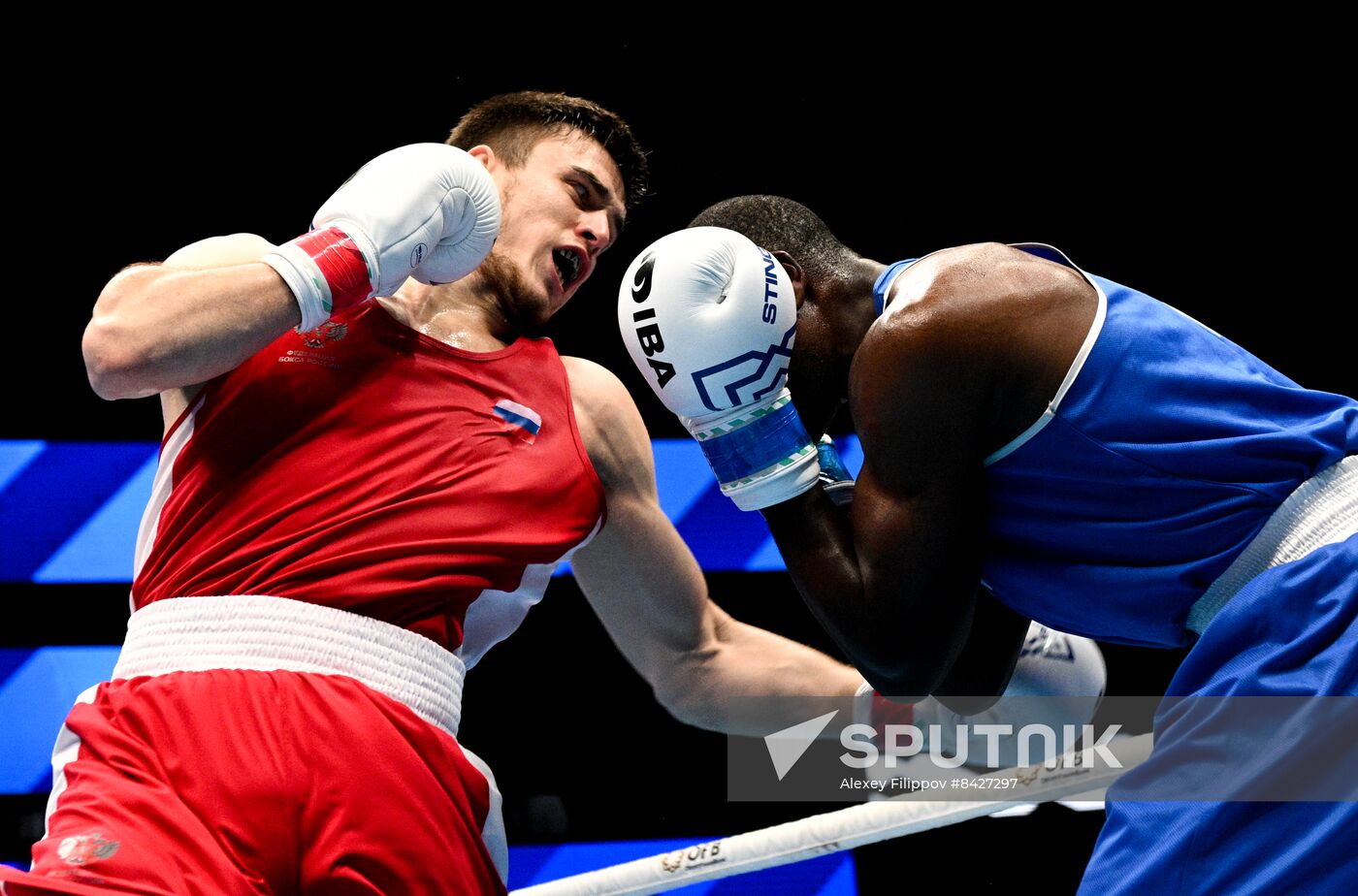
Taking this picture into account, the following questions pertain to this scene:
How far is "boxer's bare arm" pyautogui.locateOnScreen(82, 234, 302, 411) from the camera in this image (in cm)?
193

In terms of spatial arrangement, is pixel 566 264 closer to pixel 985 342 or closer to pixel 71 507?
pixel 985 342

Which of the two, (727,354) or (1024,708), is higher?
(727,354)

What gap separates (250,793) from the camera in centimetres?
178

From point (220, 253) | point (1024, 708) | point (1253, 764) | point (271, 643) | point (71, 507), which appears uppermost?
point (220, 253)

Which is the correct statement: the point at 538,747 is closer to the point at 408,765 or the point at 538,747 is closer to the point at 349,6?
the point at 408,765

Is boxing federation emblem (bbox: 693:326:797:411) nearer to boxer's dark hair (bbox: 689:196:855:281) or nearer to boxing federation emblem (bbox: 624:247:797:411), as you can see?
boxing federation emblem (bbox: 624:247:797:411)

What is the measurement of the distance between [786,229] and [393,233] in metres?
0.70

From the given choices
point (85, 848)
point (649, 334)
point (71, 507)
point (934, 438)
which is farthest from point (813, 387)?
point (71, 507)

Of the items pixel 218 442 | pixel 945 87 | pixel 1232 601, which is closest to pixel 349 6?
pixel 945 87

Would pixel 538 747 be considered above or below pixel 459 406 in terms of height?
below

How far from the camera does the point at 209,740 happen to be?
1813 millimetres

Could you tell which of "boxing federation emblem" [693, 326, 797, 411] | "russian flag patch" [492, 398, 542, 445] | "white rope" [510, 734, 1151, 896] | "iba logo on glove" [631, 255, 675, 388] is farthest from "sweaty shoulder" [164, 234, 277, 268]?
"white rope" [510, 734, 1151, 896]

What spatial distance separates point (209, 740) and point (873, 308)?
1213 millimetres

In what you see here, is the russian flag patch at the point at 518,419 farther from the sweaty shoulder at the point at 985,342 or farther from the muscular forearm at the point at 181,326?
the sweaty shoulder at the point at 985,342
